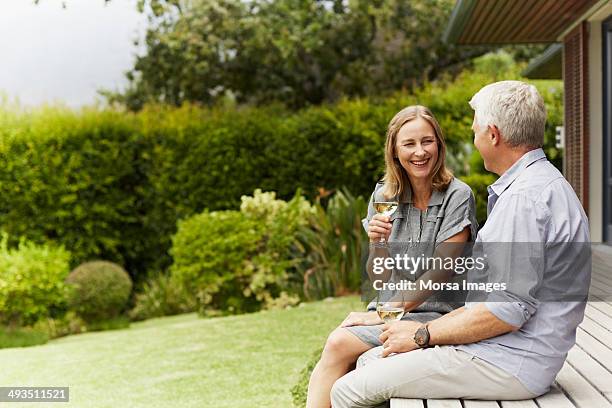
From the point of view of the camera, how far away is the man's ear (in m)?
2.46

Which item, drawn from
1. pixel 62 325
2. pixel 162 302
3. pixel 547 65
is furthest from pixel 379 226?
pixel 547 65

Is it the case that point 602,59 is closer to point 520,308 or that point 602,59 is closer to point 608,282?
point 608,282

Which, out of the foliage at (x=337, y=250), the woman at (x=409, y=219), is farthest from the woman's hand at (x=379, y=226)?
the foliage at (x=337, y=250)

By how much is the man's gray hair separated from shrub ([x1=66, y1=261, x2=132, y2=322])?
9075mm

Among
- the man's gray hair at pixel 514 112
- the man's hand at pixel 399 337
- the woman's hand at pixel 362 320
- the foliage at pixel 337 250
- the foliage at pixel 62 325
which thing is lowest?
the foliage at pixel 62 325

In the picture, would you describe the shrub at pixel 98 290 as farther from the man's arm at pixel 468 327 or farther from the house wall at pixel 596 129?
the man's arm at pixel 468 327

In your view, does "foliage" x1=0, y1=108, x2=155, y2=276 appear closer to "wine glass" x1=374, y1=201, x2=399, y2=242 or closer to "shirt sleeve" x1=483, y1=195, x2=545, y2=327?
"wine glass" x1=374, y1=201, x2=399, y2=242

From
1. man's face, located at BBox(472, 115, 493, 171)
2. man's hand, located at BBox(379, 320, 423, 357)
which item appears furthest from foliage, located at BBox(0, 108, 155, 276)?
man's face, located at BBox(472, 115, 493, 171)

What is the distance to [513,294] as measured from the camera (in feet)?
7.77

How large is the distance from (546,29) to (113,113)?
6.58 meters

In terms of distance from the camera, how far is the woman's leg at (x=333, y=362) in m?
3.06

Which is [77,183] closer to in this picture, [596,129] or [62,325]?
[62,325]

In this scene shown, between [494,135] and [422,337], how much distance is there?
2.30ft

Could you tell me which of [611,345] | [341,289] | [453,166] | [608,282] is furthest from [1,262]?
[611,345]
